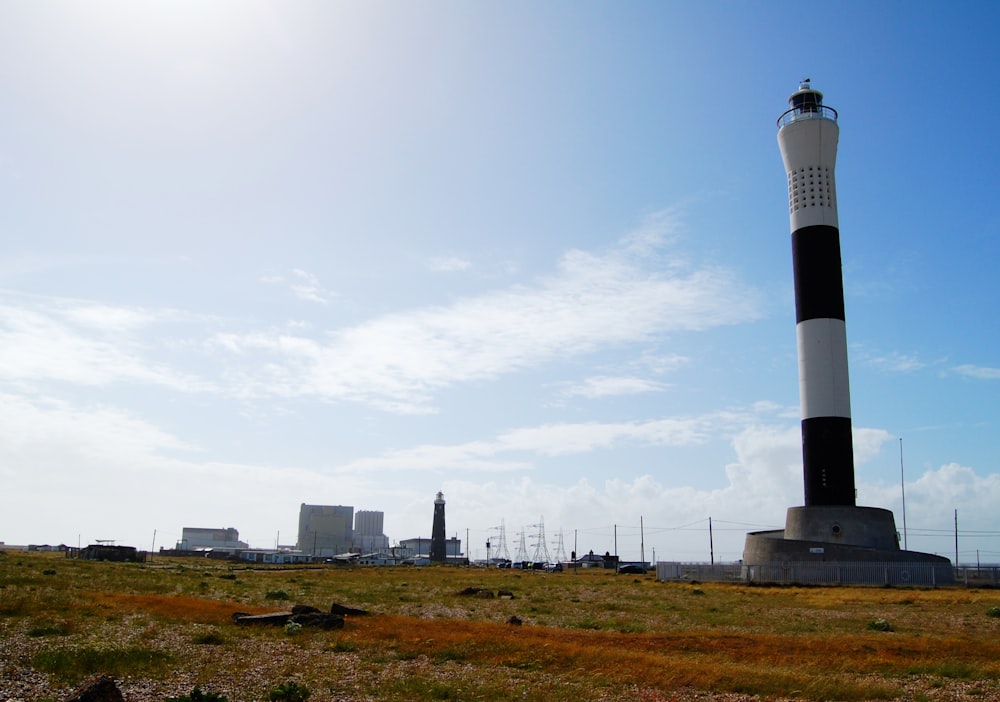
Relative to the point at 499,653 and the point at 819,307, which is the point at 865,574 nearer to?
the point at 819,307

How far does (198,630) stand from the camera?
81.4 ft

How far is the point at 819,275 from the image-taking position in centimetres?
6100

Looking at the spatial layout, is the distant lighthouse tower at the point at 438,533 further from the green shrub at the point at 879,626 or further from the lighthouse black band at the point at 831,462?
the green shrub at the point at 879,626

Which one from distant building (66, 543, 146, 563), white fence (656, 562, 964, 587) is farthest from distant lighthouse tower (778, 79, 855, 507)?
distant building (66, 543, 146, 563)

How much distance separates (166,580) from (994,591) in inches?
2084

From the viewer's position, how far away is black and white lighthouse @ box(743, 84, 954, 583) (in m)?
57.0

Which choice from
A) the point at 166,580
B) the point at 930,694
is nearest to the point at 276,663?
the point at 930,694

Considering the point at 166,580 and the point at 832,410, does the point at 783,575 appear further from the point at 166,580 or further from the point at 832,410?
the point at 166,580

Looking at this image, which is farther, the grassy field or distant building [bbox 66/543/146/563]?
distant building [bbox 66/543/146/563]

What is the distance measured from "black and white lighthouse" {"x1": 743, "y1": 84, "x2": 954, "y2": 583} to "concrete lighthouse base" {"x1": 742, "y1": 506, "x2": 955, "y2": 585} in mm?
70

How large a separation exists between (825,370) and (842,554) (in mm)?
13203

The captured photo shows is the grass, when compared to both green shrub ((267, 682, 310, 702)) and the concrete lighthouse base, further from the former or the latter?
the concrete lighthouse base

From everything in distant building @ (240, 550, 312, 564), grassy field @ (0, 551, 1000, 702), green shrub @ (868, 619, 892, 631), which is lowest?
distant building @ (240, 550, 312, 564)

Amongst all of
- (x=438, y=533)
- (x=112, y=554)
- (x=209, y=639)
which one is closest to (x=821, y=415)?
(x=209, y=639)
